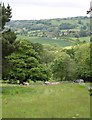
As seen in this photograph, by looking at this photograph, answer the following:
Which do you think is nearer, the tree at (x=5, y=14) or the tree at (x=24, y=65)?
the tree at (x=5, y=14)

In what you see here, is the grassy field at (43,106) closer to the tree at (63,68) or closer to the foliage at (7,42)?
the foliage at (7,42)

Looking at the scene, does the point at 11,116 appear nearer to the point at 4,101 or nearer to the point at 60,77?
the point at 4,101

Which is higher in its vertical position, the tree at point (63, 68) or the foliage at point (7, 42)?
the foliage at point (7, 42)

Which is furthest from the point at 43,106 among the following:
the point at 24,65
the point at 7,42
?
the point at 24,65

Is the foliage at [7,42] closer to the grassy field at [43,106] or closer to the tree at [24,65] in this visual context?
the grassy field at [43,106]

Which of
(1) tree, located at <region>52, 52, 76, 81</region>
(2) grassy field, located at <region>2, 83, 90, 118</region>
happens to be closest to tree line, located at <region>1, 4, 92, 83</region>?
(1) tree, located at <region>52, 52, 76, 81</region>

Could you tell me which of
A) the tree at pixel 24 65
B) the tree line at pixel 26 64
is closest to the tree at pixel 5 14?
the tree line at pixel 26 64

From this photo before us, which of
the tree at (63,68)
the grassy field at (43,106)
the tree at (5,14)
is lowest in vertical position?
the tree at (63,68)

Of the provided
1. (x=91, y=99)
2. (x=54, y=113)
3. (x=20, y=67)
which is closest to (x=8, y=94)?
(x=91, y=99)

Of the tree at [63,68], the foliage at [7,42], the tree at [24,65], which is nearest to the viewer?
the foliage at [7,42]

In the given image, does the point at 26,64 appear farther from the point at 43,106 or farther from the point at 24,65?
the point at 43,106

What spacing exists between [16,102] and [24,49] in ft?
73.7

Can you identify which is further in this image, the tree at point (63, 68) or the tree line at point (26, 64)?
the tree at point (63, 68)

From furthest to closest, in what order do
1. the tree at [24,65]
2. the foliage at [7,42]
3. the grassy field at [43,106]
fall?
the tree at [24,65] < the foliage at [7,42] < the grassy field at [43,106]
